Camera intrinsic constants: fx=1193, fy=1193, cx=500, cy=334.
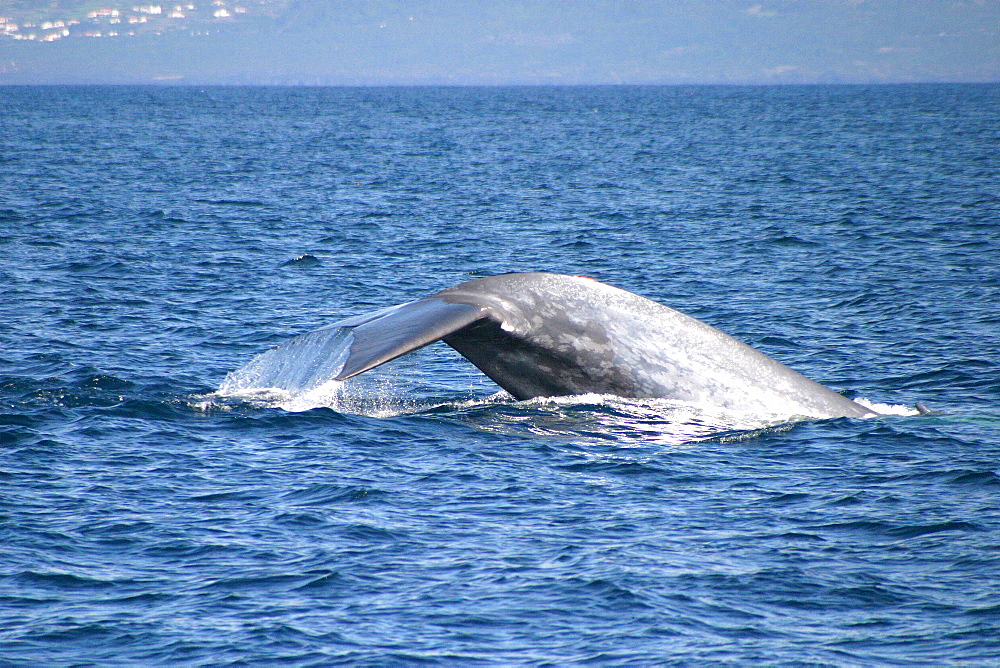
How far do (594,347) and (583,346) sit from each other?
12 centimetres

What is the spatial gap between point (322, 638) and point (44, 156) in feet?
194

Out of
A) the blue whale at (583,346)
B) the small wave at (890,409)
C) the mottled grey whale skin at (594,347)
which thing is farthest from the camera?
the small wave at (890,409)

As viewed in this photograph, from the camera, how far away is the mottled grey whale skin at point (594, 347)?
434 inches

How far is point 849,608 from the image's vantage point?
8.89 m

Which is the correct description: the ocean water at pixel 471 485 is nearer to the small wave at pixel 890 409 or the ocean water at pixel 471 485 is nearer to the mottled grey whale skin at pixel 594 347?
the small wave at pixel 890 409

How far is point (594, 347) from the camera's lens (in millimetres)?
11562

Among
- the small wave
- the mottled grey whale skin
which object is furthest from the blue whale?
the small wave

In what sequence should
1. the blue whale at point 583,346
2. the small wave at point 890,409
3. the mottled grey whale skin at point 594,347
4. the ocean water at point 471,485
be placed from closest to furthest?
the ocean water at point 471,485 → the blue whale at point 583,346 → the mottled grey whale skin at point 594,347 → the small wave at point 890,409

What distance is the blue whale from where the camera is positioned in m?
10.8

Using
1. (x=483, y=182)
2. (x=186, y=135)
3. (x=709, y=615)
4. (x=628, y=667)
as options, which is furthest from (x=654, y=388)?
(x=186, y=135)

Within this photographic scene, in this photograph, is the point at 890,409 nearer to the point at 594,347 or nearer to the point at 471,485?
the point at 594,347

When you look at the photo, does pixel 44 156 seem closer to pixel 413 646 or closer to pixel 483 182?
pixel 483 182

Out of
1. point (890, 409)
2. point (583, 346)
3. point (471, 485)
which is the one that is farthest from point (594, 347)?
point (890, 409)

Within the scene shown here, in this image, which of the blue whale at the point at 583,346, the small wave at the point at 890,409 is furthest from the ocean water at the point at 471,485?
the blue whale at the point at 583,346
